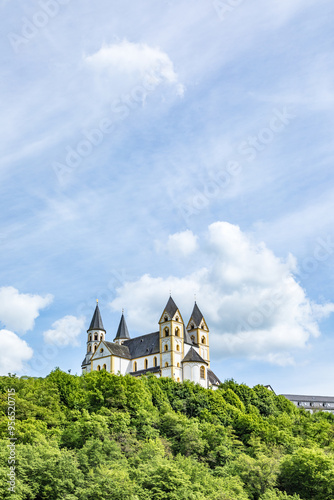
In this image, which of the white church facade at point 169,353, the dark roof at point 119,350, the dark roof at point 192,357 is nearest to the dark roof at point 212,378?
the white church facade at point 169,353

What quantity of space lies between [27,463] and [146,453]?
11.3m

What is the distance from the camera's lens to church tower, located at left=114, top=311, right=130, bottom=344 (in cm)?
10499

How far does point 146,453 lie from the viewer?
1756 inches

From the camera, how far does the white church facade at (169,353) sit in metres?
86.0

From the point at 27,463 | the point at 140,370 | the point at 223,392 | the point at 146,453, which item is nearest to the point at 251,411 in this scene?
the point at 223,392

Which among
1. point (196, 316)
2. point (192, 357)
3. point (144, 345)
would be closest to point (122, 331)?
point (144, 345)

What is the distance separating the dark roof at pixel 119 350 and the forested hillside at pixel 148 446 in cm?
2276

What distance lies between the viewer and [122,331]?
10638 centimetres

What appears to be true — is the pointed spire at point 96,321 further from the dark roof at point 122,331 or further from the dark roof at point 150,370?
the dark roof at point 150,370

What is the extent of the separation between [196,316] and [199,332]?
3.34 m

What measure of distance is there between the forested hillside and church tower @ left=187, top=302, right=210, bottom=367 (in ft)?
80.6

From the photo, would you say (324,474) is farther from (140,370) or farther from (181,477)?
(140,370)

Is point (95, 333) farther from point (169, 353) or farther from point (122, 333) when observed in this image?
point (169, 353)

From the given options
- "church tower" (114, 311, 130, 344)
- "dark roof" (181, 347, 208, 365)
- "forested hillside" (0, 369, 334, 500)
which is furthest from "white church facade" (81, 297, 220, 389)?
"forested hillside" (0, 369, 334, 500)
